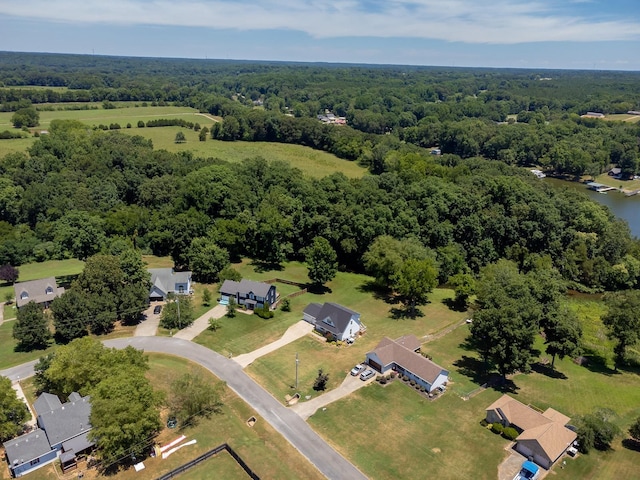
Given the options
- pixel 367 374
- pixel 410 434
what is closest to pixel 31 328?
pixel 367 374

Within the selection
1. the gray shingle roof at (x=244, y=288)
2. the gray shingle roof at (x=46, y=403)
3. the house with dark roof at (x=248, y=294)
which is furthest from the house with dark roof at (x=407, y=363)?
the gray shingle roof at (x=46, y=403)

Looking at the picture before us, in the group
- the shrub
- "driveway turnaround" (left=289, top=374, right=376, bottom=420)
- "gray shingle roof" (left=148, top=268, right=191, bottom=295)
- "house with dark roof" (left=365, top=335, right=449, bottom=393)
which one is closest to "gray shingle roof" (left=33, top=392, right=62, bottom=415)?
"driveway turnaround" (left=289, top=374, right=376, bottom=420)

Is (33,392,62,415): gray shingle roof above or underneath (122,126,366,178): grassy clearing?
underneath

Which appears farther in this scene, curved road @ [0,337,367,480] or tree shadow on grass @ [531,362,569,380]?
tree shadow on grass @ [531,362,569,380]

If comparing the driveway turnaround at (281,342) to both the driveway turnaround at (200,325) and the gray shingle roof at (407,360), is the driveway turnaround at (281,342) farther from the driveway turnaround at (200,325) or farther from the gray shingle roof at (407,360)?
the gray shingle roof at (407,360)

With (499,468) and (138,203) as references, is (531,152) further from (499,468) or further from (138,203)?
(499,468)

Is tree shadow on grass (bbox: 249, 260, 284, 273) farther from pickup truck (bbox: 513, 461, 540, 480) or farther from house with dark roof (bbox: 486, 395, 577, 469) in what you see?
pickup truck (bbox: 513, 461, 540, 480)
